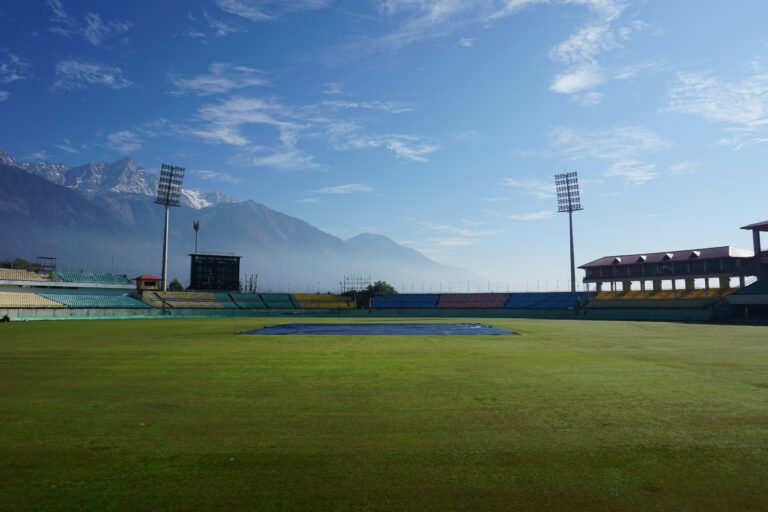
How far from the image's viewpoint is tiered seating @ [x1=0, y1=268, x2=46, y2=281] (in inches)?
2544

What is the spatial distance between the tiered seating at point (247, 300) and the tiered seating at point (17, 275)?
1060 inches

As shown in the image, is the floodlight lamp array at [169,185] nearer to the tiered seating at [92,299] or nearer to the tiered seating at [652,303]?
the tiered seating at [92,299]

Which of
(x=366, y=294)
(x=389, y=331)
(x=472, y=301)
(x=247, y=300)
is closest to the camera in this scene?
(x=389, y=331)

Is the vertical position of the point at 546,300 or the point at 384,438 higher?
the point at 546,300

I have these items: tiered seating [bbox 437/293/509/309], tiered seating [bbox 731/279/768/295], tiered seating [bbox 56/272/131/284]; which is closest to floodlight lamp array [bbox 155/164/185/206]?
tiered seating [bbox 56/272/131/284]

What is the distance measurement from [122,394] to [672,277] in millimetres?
73504

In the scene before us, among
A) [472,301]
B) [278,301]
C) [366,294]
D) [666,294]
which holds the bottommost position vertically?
[278,301]

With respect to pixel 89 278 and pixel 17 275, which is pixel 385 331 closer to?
pixel 17 275

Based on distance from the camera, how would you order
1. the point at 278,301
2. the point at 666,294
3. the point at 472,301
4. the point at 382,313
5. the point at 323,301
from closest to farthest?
1. the point at 666,294
2. the point at 382,313
3. the point at 472,301
4. the point at 278,301
5. the point at 323,301

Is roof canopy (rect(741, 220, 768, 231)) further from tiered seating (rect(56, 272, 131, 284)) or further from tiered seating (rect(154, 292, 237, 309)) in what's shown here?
tiered seating (rect(56, 272, 131, 284))

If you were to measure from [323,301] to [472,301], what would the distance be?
26.3 metres

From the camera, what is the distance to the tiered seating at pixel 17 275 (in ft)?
212

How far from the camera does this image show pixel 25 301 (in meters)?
60.3

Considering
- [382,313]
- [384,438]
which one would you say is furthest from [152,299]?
[384,438]
